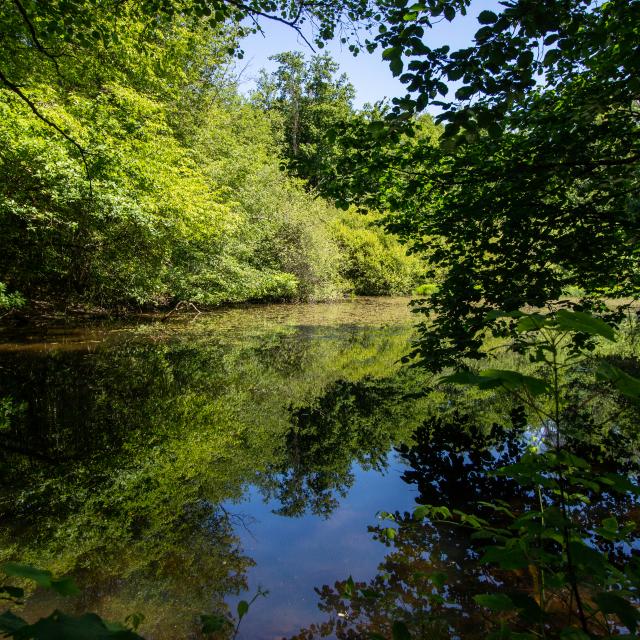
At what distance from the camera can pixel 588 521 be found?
3486 millimetres

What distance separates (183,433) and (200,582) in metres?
2.85

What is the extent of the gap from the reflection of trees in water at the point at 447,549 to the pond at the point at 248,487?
0.7 inches

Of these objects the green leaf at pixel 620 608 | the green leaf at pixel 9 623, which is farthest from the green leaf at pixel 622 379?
the green leaf at pixel 9 623

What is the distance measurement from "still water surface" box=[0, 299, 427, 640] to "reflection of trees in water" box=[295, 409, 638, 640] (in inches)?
7.8

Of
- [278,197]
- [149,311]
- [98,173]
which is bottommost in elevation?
[149,311]

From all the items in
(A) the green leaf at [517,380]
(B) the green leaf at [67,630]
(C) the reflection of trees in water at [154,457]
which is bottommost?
(C) the reflection of trees in water at [154,457]

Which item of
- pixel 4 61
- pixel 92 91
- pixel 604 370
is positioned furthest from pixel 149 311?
pixel 604 370

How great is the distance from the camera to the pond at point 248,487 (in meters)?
2.85

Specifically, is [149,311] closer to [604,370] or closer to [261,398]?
[261,398]

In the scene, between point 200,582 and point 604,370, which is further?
point 200,582

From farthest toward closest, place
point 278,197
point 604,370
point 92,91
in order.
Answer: point 278,197 → point 92,91 → point 604,370

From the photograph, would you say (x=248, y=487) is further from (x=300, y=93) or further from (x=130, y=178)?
(x=300, y=93)

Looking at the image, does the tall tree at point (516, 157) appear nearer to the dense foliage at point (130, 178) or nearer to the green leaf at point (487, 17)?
the green leaf at point (487, 17)

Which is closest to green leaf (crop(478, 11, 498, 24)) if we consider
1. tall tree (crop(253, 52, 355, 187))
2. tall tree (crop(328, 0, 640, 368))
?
tall tree (crop(328, 0, 640, 368))
